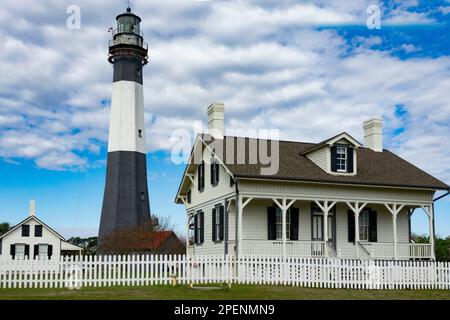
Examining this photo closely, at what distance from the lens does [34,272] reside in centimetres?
2022

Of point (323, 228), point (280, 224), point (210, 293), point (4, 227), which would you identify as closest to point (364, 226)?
point (323, 228)

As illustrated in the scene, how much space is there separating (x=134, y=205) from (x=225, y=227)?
18.6 metres

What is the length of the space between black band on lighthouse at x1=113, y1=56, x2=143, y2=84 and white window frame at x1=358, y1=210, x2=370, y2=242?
2202 cm

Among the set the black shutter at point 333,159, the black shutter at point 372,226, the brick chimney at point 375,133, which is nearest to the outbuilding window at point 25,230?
the brick chimney at point 375,133

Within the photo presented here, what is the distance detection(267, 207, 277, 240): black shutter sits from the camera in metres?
25.8

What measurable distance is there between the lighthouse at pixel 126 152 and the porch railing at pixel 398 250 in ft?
66.9

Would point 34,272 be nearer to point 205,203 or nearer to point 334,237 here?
point 205,203

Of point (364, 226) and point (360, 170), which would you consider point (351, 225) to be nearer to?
point (364, 226)

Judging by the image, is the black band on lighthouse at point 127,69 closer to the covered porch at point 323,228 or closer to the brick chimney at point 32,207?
the brick chimney at point 32,207

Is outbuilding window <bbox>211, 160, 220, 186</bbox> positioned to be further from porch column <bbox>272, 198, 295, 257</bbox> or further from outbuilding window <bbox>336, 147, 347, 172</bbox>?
outbuilding window <bbox>336, 147, 347, 172</bbox>

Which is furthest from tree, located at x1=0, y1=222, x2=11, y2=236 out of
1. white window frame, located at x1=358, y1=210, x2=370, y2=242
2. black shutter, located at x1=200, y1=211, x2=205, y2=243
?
white window frame, located at x1=358, y1=210, x2=370, y2=242

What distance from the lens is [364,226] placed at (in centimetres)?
2764

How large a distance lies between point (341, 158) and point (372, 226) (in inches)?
133

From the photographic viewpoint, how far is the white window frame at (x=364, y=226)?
27.5 m
